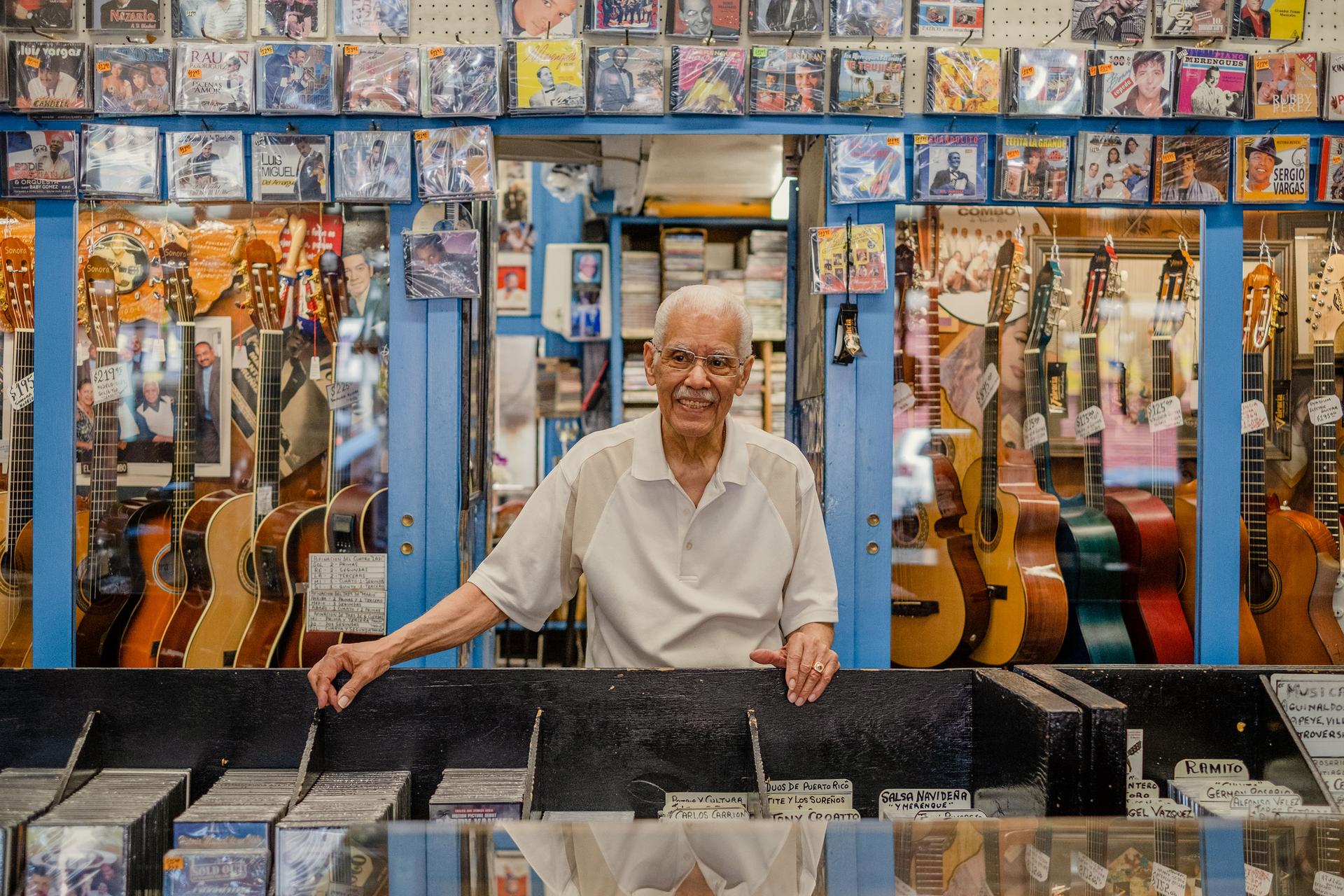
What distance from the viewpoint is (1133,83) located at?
295cm

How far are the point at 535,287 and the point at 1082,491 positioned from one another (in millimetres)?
4178

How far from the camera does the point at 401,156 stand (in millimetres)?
2938

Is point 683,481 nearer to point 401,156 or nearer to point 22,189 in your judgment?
point 401,156

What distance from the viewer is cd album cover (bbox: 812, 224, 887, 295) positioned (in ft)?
9.67

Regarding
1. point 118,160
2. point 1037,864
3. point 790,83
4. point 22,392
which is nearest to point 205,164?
point 118,160

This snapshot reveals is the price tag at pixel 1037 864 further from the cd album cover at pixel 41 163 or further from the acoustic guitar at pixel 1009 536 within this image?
the cd album cover at pixel 41 163

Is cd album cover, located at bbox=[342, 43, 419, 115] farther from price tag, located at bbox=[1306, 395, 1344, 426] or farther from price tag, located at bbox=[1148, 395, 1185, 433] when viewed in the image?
price tag, located at bbox=[1306, 395, 1344, 426]

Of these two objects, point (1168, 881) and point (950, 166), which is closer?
point (1168, 881)

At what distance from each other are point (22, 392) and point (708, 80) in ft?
7.50

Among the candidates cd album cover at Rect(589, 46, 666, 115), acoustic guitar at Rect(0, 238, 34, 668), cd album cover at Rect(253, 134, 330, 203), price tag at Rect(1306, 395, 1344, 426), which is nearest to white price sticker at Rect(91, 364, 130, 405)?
acoustic guitar at Rect(0, 238, 34, 668)

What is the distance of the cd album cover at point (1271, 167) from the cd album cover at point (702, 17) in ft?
5.08

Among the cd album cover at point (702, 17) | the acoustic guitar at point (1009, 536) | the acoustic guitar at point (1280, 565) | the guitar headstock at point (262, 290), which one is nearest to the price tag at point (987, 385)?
the acoustic guitar at point (1009, 536)

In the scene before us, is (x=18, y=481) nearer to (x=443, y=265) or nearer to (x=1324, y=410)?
(x=443, y=265)

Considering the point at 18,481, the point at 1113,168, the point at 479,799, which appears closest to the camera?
the point at 479,799
